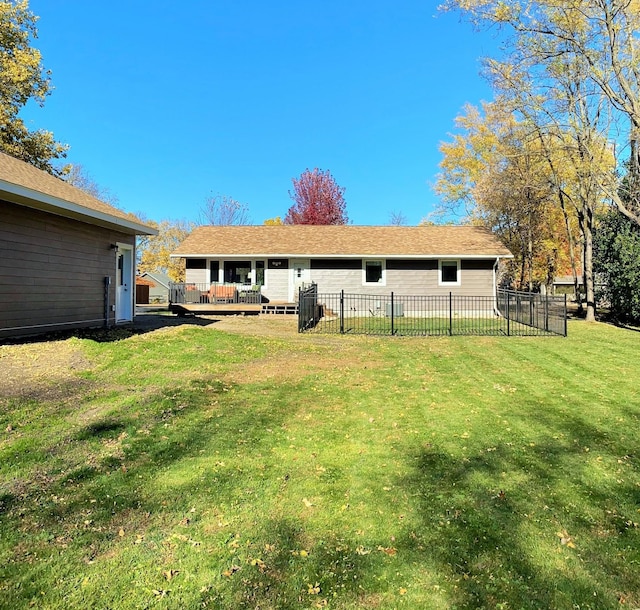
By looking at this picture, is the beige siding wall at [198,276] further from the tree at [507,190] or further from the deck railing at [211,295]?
the tree at [507,190]

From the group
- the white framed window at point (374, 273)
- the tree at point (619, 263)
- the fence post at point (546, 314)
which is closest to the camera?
the fence post at point (546, 314)

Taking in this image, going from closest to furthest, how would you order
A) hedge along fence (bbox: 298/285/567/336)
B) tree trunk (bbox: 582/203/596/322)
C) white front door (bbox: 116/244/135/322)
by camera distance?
white front door (bbox: 116/244/135/322)
hedge along fence (bbox: 298/285/567/336)
tree trunk (bbox: 582/203/596/322)

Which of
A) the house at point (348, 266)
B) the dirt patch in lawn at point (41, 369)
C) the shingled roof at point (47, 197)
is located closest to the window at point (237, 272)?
the house at point (348, 266)

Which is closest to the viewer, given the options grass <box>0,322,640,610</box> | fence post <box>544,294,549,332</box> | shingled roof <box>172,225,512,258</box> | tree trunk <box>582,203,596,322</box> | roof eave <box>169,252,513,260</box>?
grass <box>0,322,640,610</box>

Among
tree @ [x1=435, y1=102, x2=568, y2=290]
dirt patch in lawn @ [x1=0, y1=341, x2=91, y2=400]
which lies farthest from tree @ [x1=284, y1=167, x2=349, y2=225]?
dirt patch in lawn @ [x1=0, y1=341, x2=91, y2=400]

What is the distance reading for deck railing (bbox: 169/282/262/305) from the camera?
56.0 feet

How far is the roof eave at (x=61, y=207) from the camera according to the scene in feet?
24.8

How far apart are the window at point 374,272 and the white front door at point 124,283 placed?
32.1ft

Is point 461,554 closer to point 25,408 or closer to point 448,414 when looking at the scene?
point 448,414

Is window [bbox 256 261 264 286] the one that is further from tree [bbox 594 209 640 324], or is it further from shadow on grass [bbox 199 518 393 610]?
shadow on grass [bbox 199 518 393 610]

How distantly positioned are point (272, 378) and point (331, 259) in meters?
12.3

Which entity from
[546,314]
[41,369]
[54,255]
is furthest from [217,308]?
[546,314]

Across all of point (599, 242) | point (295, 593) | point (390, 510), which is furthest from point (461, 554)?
point (599, 242)

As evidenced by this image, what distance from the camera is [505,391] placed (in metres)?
6.22
